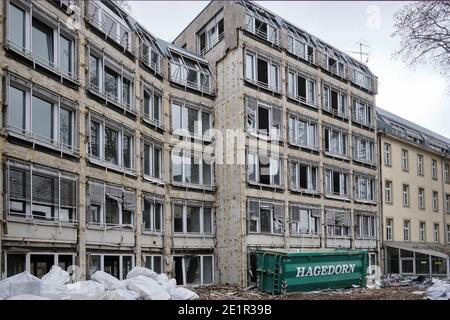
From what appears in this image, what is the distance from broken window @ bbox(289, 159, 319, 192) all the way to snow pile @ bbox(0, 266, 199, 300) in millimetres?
15089

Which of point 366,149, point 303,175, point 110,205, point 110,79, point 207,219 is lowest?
point 207,219

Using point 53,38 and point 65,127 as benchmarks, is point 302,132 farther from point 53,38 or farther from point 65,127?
point 53,38

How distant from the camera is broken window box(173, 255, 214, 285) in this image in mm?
25938

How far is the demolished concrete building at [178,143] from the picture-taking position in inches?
671

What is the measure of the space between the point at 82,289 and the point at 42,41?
916 cm

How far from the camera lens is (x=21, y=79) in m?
16.5

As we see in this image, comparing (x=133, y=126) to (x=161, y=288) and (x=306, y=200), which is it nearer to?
(x=161, y=288)

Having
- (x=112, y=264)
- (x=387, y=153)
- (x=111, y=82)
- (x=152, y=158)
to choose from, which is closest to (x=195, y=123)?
(x=152, y=158)

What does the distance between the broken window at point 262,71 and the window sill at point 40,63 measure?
11.0 metres

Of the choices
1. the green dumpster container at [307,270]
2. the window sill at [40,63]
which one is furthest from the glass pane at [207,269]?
the window sill at [40,63]

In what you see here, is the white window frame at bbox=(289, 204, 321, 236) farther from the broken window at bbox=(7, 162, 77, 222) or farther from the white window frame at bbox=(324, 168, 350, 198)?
the broken window at bbox=(7, 162, 77, 222)

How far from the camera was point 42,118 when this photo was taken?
1773 cm

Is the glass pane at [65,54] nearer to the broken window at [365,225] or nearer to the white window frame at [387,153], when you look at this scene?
the broken window at [365,225]

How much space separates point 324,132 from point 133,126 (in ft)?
47.0
